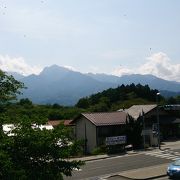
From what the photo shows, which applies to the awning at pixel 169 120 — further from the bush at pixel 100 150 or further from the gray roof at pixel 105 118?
the bush at pixel 100 150

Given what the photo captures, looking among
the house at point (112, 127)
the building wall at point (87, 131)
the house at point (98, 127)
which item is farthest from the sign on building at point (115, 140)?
the building wall at point (87, 131)

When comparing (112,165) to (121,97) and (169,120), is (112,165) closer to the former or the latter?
(169,120)

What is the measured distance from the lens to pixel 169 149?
50469mm

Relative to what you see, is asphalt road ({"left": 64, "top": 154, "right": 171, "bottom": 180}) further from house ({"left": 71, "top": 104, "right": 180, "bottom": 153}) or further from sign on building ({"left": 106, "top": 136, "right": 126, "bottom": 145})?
house ({"left": 71, "top": 104, "right": 180, "bottom": 153})

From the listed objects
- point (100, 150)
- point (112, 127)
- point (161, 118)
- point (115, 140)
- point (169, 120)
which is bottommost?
point (100, 150)

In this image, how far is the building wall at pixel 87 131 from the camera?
57312mm

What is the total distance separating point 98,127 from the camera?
5653 cm

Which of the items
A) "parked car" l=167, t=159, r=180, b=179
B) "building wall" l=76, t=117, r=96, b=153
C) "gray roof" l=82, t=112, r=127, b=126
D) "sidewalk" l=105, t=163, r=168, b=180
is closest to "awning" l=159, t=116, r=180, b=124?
"gray roof" l=82, t=112, r=127, b=126

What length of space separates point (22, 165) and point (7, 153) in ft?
2.21

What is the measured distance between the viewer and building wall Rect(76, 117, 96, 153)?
57312mm

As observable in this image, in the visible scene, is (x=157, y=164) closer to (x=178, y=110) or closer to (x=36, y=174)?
(x=36, y=174)

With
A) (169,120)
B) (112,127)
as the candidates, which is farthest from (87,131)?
(169,120)

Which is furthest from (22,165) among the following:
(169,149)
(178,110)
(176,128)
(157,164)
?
(178,110)

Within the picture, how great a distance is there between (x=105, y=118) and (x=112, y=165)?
754 inches
